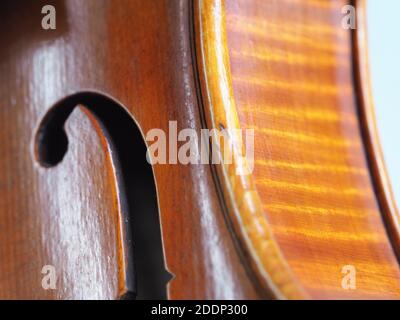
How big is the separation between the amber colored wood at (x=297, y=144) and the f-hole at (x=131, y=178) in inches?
2.9

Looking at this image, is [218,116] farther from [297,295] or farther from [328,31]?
[328,31]

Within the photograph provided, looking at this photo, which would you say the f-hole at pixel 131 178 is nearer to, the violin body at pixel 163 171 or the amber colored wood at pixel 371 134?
the violin body at pixel 163 171

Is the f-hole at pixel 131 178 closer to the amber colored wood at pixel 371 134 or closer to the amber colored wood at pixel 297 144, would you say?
the amber colored wood at pixel 297 144

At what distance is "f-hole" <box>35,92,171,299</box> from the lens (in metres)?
0.49

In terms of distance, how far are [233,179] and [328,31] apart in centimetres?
35

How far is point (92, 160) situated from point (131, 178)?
1.6 inches

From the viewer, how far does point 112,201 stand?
51cm

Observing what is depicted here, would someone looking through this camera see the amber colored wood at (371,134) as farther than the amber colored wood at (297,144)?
Yes

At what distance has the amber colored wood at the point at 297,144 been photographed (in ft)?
1.49

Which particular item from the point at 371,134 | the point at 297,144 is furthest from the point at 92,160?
the point at 371,134

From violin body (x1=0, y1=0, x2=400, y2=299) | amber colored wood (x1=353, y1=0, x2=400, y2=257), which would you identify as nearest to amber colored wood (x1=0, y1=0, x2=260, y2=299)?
violin body (x1=0, y1=0, x2=400, y2=299)

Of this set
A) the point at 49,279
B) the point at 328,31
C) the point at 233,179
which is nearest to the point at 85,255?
the point at 49,279

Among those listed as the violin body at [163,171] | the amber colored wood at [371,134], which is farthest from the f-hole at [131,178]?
the amber colored wood at [371,134]

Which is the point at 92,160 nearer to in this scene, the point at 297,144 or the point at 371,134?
the point at 297,144
